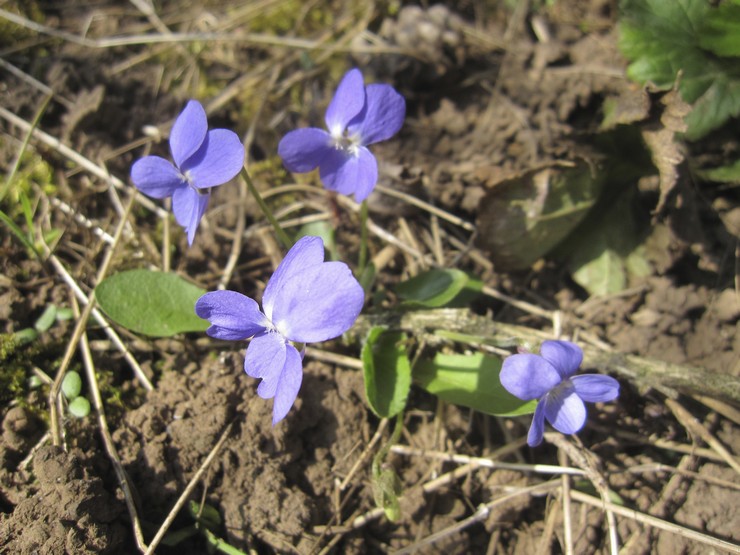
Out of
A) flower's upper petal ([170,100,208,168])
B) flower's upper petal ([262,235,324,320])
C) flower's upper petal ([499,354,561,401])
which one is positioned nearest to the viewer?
flower's upper petal ([262,235,324,320])

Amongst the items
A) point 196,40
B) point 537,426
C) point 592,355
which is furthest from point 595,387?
point 196,40

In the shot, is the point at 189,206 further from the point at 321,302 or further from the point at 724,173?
the point at 724,173

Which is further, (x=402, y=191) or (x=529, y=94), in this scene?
(x=529, y=94)

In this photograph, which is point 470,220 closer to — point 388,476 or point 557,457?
point 557,457

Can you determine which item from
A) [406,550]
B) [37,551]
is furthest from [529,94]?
[37,551]

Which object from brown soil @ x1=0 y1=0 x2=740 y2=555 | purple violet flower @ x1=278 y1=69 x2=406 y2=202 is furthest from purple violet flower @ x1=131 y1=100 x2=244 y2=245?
brown soil @ x1=0 y1=0 x2=740 y2=555

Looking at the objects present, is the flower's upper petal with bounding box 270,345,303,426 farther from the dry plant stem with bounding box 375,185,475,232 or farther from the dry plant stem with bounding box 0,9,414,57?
the dry plant stem with bounding box 0,9,414,57
